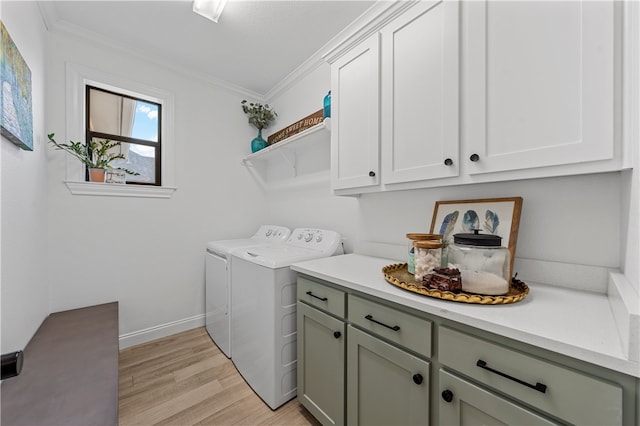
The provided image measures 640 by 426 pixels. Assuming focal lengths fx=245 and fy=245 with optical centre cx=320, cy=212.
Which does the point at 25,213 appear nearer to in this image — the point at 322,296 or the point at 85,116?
the point at 85,116

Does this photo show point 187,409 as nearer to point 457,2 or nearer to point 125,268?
point 125,268

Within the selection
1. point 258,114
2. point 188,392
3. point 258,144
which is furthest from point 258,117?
point 188,392

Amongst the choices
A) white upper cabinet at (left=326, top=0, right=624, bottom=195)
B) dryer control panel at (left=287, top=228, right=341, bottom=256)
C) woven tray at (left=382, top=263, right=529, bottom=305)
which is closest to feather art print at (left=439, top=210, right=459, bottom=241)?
white upper cabinet at (left=326, top=0, right=624, bottom=195)

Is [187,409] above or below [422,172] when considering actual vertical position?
below

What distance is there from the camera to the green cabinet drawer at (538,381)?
0.56m

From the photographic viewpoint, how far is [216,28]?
1.93 m

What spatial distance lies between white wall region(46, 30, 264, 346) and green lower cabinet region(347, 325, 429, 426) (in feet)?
6.50

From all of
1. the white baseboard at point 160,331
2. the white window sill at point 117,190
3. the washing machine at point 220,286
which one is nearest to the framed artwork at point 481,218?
the washing machine at point 220,286

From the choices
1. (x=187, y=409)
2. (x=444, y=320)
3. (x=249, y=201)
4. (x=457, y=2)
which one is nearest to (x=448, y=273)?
(x=444, y=320)

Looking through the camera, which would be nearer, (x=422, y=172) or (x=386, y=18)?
(x=422, y=172)

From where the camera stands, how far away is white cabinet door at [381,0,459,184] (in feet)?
3.62

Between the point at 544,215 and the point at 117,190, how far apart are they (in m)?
2.93

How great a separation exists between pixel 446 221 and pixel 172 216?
2.37 meters

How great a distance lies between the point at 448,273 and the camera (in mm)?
945
